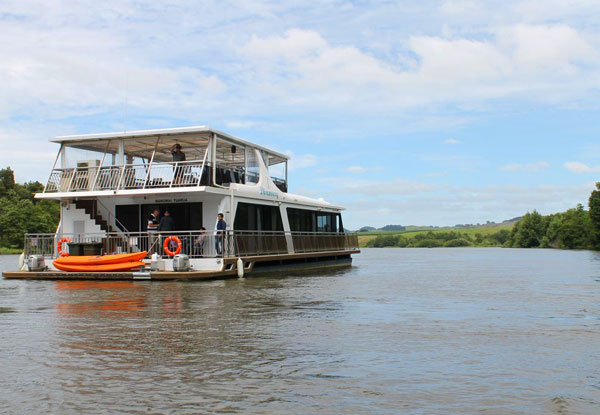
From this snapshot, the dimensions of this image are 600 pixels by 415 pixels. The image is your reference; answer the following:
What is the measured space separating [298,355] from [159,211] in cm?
1542

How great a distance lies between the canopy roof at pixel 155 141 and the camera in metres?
20.8

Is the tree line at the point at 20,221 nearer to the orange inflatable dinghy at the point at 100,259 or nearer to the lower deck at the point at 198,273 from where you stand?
the lower deck at the point at 198,273

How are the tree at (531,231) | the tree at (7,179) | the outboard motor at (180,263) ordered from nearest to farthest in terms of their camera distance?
the outboard motor at (180,263) < the tree at (531,231) < the tree at (7,179)

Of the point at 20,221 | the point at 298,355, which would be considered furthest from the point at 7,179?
the point at 298,355

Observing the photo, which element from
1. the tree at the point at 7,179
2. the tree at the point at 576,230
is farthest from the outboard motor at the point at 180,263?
the tree at the point at 7,179

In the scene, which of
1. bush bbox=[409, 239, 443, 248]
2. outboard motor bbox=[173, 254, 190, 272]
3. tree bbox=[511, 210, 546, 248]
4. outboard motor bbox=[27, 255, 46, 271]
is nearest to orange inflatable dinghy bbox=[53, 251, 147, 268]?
outboard motor bbox=[173, 254, 190, 272]

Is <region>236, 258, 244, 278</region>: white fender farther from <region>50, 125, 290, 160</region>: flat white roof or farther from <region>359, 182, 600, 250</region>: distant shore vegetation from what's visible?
<region>359, 182, 600, 250</region>: distant shore vegetation

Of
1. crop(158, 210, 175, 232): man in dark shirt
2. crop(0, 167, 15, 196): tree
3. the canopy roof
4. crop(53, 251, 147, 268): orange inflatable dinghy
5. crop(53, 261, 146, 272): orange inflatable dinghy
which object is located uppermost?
crop(0, 167, 15, 196): tree

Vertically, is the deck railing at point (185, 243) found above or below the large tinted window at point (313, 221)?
below

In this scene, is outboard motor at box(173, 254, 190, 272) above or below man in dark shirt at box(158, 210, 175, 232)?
below

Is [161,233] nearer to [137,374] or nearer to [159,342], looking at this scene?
[159,342]

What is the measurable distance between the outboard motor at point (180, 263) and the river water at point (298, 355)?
4553mm

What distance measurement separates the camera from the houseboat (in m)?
19.7

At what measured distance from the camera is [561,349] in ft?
26.7
